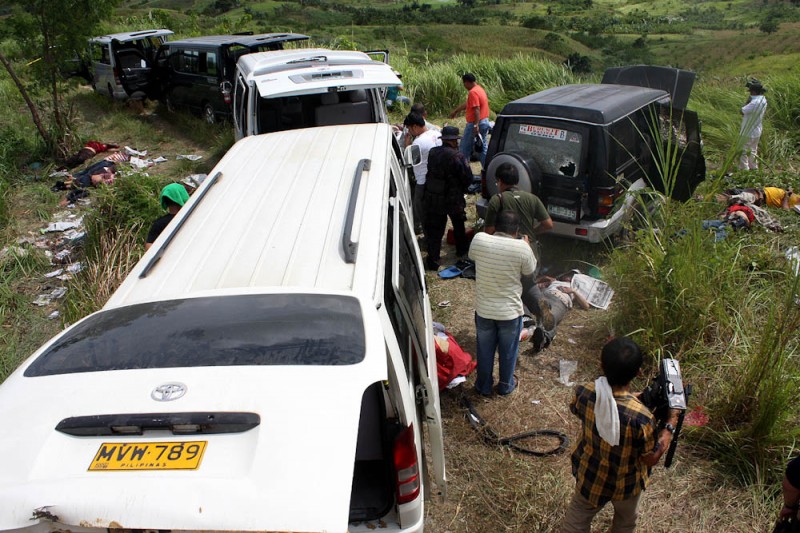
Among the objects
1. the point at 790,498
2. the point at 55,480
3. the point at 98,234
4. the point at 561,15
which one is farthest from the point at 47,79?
the point at 561,15

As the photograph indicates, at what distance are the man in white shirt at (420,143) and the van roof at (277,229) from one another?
2850mm

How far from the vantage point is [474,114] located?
30.8 ft

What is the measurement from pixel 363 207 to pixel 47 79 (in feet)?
35.1

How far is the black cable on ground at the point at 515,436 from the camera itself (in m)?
4.19

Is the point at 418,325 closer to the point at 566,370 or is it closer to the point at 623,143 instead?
the point at 566,370

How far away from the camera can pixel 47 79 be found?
11453 mm

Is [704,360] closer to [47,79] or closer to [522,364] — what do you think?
[522,364]

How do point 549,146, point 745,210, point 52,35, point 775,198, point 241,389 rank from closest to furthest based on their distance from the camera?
1. point 241,389
2. point 549,146
3. point 745,210
4. point 775,198
5. point 52,35

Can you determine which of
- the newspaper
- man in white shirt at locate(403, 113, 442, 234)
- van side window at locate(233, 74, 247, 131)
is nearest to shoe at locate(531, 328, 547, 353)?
the newspaper

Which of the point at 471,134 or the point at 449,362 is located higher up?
the point at 471,134

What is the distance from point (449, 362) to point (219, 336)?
2.60 metres

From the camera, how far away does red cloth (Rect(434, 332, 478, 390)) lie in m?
4.69

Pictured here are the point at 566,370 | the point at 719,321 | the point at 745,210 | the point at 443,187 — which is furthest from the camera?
the point at 745,210

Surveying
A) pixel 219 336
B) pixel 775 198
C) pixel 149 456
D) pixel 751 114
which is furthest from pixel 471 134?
pixel 149 456
